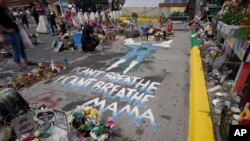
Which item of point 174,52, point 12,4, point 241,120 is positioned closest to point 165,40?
point 174,52

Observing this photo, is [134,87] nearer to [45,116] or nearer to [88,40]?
[45,116]

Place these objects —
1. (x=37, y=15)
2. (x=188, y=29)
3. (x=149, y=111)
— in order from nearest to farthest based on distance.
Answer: (x=149, y=111)
(x=188, y=29)
(x=37, y=15)

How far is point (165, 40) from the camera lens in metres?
11.8

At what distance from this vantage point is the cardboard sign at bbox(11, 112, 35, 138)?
3.33 metres

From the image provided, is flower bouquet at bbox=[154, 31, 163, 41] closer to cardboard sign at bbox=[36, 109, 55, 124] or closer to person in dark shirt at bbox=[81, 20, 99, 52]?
person in dark shirt at bbox=[81, 20, 99, 52]

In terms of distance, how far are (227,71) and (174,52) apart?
13.9 ft

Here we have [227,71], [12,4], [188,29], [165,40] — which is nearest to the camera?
[227,71]

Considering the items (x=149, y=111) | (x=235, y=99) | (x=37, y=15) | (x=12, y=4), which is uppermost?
(x=12, y=4)

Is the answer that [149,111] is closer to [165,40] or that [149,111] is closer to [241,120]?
[241,120]

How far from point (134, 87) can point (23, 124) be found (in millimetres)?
3113

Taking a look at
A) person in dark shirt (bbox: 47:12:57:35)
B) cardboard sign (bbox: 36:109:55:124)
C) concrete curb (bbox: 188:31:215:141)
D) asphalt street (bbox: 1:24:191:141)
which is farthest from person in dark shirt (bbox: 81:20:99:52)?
cardboard sign (bbox: 36:109:55:124)

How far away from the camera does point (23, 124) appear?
3.43 metres

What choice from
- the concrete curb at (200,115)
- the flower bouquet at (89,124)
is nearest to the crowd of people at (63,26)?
the flower bouquet at (89,124)

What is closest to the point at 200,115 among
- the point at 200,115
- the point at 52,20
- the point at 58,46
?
the point at 200,115
